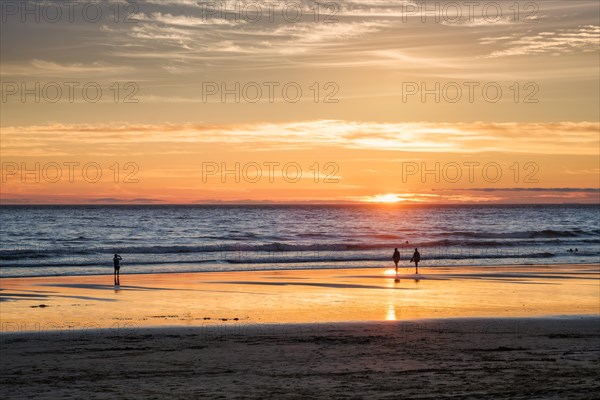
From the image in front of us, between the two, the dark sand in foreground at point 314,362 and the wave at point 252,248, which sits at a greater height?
the dark sand in foreground at point 314,362

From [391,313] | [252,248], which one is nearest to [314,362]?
[391,313]

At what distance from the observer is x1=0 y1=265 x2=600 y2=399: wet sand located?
1457cm

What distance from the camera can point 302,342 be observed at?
19.6 meters

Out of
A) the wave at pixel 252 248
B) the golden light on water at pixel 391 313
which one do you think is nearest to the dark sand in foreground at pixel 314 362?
the golden light on water at pixel 391 313

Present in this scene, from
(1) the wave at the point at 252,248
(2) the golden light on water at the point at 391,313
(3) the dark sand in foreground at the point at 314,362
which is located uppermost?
(3) the dark sand in foreground at the point at 314,362

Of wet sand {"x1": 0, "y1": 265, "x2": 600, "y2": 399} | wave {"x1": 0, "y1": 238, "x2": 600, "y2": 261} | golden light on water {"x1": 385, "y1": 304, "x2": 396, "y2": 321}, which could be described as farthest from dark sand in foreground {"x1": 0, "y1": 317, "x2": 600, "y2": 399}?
wave {"x1": 0, "y1": 238, "x2": 600, "y2": 261}

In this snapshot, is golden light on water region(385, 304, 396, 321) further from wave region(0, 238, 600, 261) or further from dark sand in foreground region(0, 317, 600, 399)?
wave region(0, 238, 600, 261)

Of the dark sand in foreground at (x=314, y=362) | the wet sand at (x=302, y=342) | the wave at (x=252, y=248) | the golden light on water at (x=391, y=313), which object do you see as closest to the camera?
the dark sand in foreground at (x=314, y=362)

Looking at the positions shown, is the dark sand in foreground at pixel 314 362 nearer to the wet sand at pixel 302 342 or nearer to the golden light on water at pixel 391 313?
the wet sand at pixel 302 342

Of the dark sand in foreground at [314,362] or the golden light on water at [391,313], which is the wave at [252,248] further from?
the dark sand in foreground at [314,362]

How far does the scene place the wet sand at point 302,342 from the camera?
14570 mm

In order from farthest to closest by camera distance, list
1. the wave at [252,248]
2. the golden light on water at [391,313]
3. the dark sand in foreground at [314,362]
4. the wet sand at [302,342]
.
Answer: the wave at [252,248] → the golden light on water at [391,313] → the wet sand at [302,342] → the dark sand in foreground at [314,362]

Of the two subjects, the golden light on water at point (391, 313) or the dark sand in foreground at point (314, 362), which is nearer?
the dark sand in foreground at point (314, 362)

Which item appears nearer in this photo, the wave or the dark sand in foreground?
the dark sand in foreground
